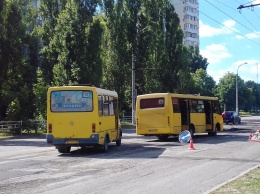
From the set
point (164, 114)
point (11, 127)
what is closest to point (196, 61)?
point (11, 127)

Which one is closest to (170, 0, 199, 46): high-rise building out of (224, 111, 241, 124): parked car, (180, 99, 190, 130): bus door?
(224, 111, 241, 124): parked car

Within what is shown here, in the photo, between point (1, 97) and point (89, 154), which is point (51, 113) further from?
point (1, 97)

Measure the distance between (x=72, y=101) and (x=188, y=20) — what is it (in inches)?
4365

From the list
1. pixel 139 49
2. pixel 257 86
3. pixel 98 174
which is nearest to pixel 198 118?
pixel 98 174

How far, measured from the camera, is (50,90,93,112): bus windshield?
57.4 feet

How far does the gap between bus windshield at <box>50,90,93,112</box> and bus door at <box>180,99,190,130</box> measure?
34.7 ft

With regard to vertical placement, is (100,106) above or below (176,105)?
below

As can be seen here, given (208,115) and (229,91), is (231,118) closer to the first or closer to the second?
(208,115)

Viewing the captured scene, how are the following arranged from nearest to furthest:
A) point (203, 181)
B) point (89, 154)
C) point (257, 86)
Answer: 1. point (203, 181)
2. point (89, 154)
3. point (257, 86)

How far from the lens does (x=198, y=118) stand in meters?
29.0

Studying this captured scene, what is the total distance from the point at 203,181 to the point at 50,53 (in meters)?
37.4

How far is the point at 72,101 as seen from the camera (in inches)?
692

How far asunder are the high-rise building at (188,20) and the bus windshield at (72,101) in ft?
347

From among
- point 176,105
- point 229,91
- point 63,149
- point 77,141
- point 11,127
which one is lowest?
point 63,149
